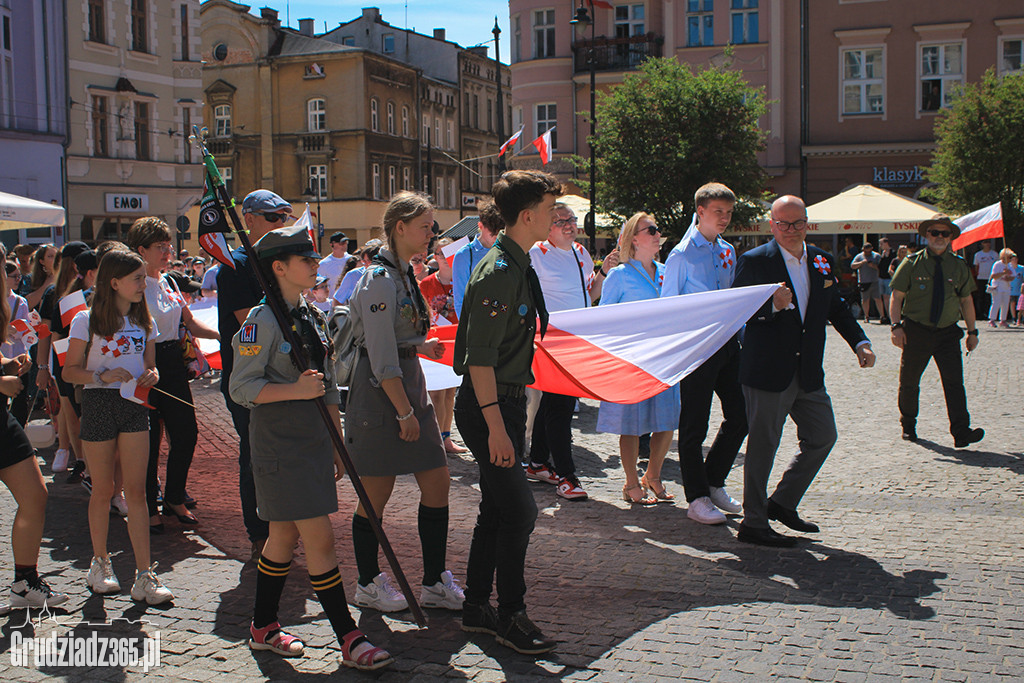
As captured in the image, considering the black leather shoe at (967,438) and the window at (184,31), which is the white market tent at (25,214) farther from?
the window at (184,31)

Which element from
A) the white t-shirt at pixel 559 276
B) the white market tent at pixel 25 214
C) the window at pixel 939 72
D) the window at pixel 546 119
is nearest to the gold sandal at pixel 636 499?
the white t-shirt at pixel 559 276

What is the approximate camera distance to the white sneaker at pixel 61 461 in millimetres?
8266

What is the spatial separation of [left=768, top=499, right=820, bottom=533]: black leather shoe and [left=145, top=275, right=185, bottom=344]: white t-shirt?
3.92 m

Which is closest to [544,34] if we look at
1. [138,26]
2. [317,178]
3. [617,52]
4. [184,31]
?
[617,52]

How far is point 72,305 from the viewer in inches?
253

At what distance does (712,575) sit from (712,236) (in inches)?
93.8

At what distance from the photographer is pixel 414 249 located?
15.6ft

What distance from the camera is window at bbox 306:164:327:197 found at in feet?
182

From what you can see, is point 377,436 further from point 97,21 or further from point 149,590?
point 97,21

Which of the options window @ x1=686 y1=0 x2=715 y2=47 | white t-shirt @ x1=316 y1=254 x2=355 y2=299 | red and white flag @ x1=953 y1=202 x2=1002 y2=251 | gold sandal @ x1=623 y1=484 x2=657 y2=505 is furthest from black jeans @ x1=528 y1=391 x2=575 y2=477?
window @ x1=686 y1=0 x2=715 y2=47

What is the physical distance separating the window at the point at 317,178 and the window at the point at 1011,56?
34882 millimetres

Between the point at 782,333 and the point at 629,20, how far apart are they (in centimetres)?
3517

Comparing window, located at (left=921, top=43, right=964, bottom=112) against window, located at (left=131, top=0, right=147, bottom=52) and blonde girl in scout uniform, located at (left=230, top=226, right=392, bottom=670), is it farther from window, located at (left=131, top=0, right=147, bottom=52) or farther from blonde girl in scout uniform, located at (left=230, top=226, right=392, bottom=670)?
blonde girl in scout uniform, located at (left=230, top=226, right=392, bottom=670)

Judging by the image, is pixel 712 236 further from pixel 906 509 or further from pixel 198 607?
pixel 198 607
